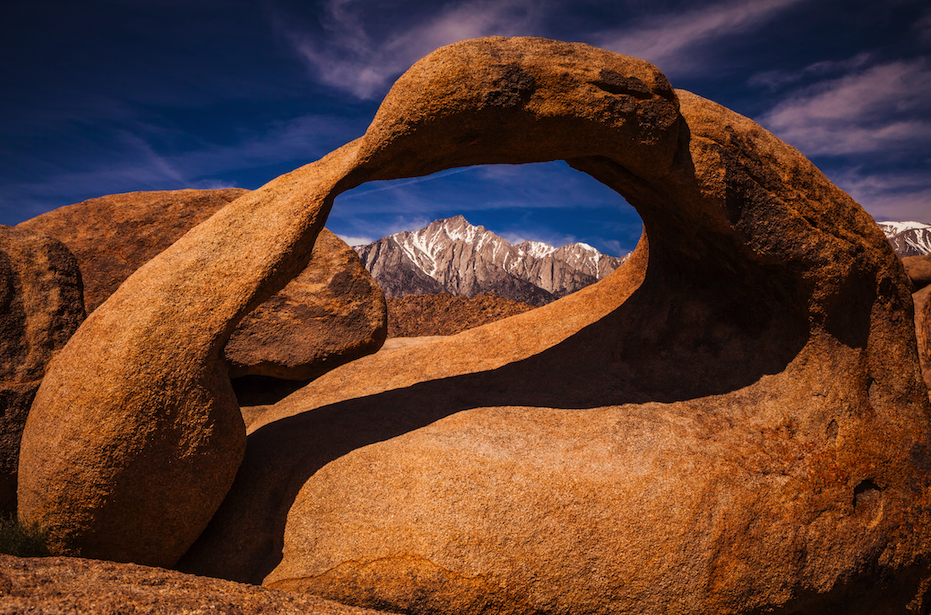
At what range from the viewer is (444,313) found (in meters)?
15.0

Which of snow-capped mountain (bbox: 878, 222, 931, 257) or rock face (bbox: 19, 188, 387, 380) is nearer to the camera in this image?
rock face (bbox: 19, 188, 387, 380)

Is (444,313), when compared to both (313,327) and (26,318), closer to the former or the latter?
(313,327)

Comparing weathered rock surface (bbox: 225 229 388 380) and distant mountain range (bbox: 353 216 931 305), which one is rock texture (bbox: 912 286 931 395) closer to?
weathered rock surface (bbox: 225 229 388 380)

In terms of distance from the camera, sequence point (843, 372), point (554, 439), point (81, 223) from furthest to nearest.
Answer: point (81, 223) → point (843, 372) → point (554, 439)

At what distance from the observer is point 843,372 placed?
14.0ft

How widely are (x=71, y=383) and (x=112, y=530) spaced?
0.88 m

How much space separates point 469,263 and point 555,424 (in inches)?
2477

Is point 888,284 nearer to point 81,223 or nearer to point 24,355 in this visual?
point 24,355

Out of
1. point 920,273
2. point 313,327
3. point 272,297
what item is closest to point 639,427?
point 313,327

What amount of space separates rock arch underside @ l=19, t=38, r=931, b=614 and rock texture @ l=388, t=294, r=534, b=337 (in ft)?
30.0

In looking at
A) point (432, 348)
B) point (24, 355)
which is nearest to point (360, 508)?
point (24, 355)

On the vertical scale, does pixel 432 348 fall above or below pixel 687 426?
above

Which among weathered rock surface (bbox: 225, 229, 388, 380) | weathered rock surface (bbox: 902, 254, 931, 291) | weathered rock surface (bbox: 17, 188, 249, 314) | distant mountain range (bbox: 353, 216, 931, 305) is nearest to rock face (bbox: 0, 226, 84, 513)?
weathered rock surface (bbox: 17, 188, 249, 314)

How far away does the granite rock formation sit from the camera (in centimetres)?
317
